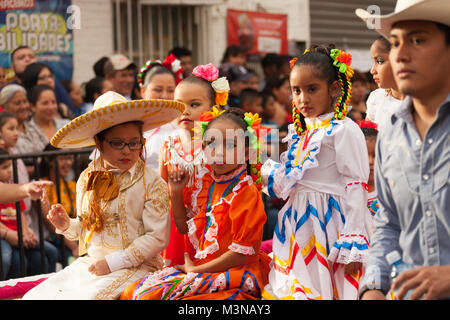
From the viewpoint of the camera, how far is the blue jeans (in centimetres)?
555

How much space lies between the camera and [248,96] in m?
8.30

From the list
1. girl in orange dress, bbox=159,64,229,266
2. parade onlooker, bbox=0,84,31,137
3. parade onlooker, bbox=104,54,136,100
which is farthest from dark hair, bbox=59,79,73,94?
girl in orange dress, bbox=159,64,229,266

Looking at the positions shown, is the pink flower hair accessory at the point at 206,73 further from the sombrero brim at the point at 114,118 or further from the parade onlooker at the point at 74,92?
the parade onlooker at the point at 74,92

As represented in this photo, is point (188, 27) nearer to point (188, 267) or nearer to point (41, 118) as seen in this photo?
point (41, 118)

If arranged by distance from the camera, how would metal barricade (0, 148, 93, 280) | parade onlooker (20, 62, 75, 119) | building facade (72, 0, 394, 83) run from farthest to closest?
1. building facade (72, 0, 394, 83)
2. parade onlooker (20, 62, 75, 119)
3. metal barricade (0, 148, 93, 280)

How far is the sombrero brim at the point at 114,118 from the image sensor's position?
3.67 m

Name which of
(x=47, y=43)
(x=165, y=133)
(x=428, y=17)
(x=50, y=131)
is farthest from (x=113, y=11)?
(x=428, y=17)

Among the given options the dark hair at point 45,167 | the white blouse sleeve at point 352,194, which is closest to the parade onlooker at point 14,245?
the dark hair at point 45,167

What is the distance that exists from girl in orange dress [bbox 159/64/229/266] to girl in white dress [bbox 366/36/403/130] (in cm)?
100

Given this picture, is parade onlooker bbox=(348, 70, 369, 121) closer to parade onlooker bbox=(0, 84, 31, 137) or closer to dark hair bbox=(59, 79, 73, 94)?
dark hair bbox=(59, 79, 73, 94)

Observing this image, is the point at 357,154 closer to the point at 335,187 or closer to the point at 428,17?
the point at 335,187

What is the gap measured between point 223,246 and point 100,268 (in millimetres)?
686

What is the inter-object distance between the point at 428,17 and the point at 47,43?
24.5 feet

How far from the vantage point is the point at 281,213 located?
3.81 metres
